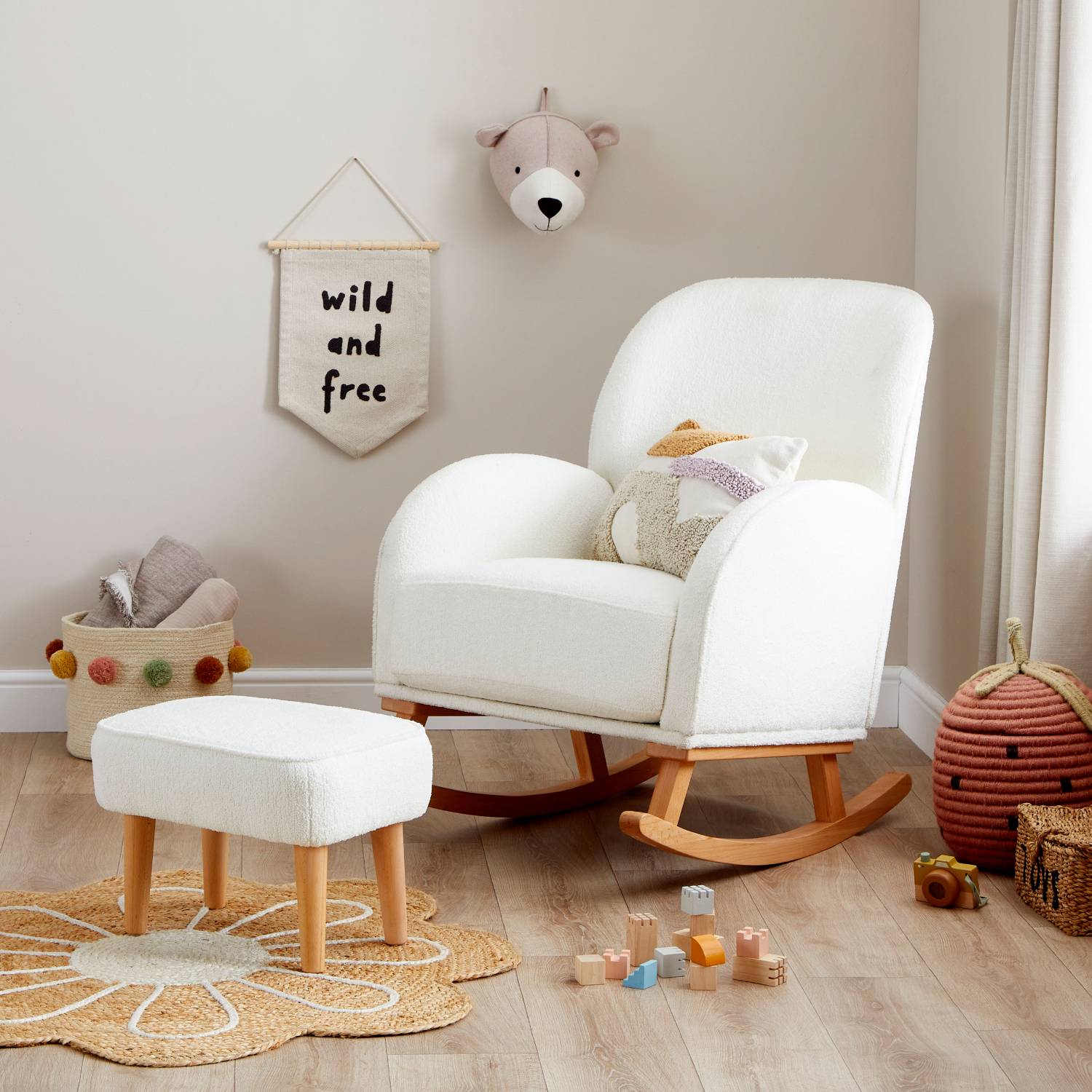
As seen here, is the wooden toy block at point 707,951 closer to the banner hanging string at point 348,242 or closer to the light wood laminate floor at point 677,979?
the light wood laminate floor at point 677,979

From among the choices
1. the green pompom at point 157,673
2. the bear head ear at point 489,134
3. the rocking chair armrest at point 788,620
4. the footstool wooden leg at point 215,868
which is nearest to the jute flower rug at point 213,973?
the footstool wooden leg at point 215,868

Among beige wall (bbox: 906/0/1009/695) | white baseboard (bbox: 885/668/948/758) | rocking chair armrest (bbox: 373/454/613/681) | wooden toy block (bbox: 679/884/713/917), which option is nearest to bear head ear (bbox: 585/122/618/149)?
beige wall (bbox: 906/0/1009/695)

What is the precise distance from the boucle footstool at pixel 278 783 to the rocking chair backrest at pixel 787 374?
37.3 inches

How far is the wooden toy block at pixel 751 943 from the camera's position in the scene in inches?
67.9

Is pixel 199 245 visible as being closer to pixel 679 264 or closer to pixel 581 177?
pixel 581 177

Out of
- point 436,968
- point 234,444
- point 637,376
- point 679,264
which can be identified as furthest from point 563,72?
point 436,968

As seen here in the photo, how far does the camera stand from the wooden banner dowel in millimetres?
2914

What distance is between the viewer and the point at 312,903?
5.47ft

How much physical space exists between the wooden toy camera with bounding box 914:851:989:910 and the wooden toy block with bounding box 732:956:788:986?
35 centimetres

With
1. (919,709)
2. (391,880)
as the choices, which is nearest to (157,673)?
(391,880)

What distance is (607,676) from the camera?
2.01 m

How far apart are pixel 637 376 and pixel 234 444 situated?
0.89 meters

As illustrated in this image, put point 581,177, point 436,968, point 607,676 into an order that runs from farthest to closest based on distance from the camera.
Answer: point 581,177, point 607,676, point 436,968

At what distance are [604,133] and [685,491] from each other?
3.26 ft
